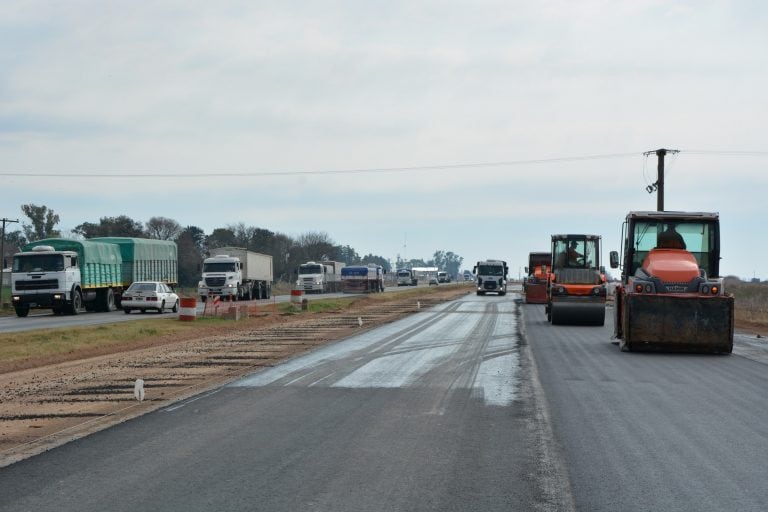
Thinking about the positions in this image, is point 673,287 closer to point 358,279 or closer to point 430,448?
point 430,448

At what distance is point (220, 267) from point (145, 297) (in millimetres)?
14068

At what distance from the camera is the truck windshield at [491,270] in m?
77.0

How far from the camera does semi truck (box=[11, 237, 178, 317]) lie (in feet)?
135

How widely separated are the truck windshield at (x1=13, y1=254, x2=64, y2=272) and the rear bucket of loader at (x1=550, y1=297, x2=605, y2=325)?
22901 mm

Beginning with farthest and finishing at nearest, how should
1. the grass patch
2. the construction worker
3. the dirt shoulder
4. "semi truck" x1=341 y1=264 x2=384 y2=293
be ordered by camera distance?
"semi truck" x1=341 y1=264 x2=384 y2=293 → the construction worker → the grass patch → the dirt shoulder

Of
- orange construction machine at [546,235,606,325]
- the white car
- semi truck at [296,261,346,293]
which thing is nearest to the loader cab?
orange construction machine at [546,235,606,325]

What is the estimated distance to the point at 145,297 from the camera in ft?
142

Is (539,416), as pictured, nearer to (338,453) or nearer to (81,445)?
(338,453)

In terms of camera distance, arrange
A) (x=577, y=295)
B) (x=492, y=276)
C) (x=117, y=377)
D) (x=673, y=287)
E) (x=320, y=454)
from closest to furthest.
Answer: (x=320, y=454) < (x=117, y=377) < (x=673, y=287) < (x=577, y=295) < (x=492, y=276)

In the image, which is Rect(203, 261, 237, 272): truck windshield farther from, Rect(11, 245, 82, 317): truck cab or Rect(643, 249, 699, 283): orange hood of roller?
Rect(643, 249, 699, 283): orange hood of roller

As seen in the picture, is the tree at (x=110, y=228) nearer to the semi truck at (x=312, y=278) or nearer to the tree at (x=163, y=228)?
the tree at (x=163, y=228)

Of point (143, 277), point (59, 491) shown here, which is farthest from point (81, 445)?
point (143, 277)

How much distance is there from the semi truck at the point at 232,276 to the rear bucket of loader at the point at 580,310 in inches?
1008

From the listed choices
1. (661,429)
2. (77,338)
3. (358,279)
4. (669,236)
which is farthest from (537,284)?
(661,429)
